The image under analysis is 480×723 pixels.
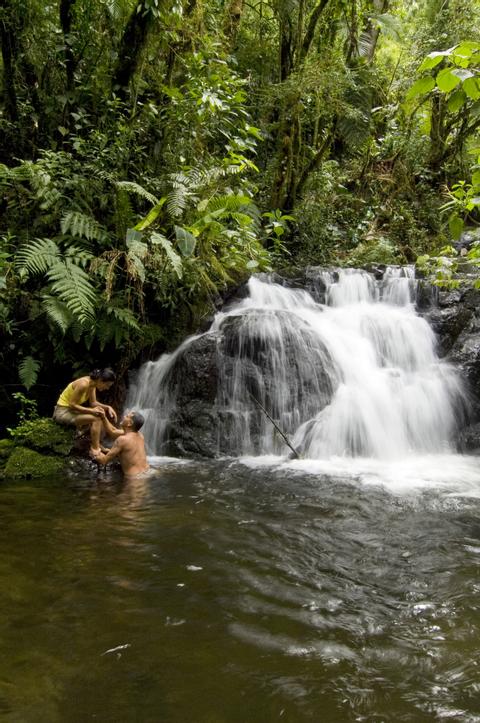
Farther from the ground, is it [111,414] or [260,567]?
[111,414]

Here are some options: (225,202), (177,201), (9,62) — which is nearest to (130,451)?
(177,201)

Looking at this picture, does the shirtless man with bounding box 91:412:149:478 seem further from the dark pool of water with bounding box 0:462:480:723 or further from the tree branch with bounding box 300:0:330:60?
the tree branch with bounding box 300:0:330:60

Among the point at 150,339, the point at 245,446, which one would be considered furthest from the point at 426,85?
the point at 150,339

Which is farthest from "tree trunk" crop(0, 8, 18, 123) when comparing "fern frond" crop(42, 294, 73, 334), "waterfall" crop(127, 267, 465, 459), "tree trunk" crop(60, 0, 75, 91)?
"waterfall" crop(127, 267, 465, 459)

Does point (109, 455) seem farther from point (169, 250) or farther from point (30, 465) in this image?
point (169, 250)

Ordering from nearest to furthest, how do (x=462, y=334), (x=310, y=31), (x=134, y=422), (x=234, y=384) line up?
(x=134, y=422), (x=234, y=384), (x=462, y=334), (x=310, y=31)

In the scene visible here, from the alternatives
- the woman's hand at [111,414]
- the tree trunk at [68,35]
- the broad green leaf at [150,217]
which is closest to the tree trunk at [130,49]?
the tree trunk at [68,35]

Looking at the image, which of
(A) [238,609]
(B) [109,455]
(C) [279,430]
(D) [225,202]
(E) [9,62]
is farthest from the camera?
(D) [225,202]

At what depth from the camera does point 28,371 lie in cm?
610

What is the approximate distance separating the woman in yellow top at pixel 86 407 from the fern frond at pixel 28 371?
0.43 m

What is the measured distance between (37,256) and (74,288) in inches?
24.7

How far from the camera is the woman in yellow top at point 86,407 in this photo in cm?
588

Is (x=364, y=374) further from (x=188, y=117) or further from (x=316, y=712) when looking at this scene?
(x=316, y=712)

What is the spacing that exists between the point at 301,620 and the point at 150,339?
17.2 ft
